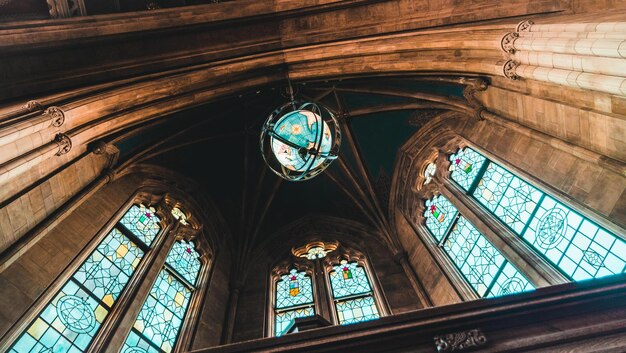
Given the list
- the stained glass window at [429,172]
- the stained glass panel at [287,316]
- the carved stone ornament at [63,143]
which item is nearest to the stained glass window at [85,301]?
the carved stone ornament at [63,143]

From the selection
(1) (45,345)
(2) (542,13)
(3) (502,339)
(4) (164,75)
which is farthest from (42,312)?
(2) (542,13)

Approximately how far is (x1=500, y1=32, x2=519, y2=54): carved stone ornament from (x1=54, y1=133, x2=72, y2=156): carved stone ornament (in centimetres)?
575

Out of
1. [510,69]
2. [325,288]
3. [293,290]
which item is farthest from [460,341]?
[293,290]

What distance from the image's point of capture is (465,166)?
841cm

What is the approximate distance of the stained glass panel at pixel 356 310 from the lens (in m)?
8.03

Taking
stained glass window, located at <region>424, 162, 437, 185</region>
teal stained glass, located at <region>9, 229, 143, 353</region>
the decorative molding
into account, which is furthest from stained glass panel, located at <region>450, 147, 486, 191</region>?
the decorative molding

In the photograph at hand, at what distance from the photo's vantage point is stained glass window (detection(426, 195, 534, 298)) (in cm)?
626

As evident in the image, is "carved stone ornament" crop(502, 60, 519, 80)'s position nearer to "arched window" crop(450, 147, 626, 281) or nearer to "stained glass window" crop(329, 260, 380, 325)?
"arched window" crop(450, 147, 626, 281)

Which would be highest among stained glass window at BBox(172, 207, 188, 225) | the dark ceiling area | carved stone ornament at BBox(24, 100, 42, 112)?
the dark ceiling area

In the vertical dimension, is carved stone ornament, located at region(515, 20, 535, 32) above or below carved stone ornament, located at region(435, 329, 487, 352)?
above

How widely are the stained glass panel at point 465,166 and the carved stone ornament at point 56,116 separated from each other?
667cm

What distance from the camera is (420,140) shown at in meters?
10.2

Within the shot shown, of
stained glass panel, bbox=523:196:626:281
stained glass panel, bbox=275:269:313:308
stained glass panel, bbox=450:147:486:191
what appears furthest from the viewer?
stained glass panel, bbox=275:269:313:308

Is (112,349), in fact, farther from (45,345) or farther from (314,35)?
(314,35)
